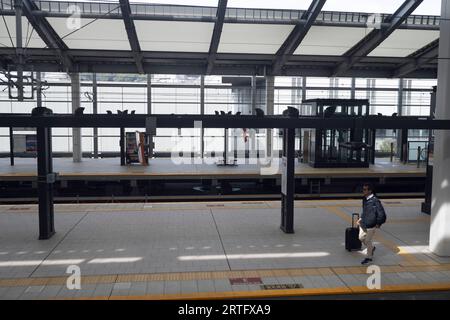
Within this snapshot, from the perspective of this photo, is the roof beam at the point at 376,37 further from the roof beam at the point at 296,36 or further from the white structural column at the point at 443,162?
the white structural column at the point at 443,162

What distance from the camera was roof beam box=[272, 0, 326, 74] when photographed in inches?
571

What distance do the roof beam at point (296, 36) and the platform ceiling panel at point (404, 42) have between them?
12.0ft

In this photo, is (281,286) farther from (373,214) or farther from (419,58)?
(419,58)

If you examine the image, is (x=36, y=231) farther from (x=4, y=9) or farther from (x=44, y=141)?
(x=4, y=9)

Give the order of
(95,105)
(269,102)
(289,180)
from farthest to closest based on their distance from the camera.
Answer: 1. (95,105)
2. (269,102)
3. (289,180)

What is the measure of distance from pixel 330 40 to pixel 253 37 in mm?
3032

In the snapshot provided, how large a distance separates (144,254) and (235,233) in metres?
2.16

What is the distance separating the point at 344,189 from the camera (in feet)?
51.3

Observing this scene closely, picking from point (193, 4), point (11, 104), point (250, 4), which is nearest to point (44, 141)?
point (193, 4)

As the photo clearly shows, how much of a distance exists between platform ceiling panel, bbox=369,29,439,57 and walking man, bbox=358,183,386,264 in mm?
11193

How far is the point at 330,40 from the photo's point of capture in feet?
55.6

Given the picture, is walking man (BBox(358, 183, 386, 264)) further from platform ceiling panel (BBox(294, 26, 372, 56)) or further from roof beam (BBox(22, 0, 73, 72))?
roof beam (BBox(22, 0, 73, 72))

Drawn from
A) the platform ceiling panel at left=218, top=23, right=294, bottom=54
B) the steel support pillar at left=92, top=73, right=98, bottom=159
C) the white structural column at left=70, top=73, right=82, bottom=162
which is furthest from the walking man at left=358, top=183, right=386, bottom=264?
the steel support pillar at left=92, top=73, right=98, bottom=159

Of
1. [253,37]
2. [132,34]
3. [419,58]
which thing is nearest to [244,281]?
[132,34]
